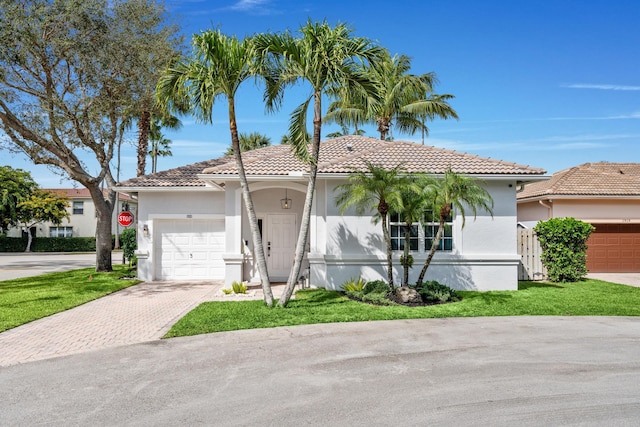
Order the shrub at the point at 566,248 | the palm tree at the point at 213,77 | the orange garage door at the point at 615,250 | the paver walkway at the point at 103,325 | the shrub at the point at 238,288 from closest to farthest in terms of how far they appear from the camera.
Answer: the paver walkway at the point at 103,325 → the palm tree at the point at 213,77 → the shrub at the point at 238,288 → the shrub at the point at 566,248 → the orange garage door at the point at 615,250

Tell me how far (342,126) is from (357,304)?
18.8m

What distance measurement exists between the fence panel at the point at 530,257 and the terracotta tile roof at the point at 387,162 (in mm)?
3818

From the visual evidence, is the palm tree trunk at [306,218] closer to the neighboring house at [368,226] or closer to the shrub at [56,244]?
the neighboring house at [368,226]

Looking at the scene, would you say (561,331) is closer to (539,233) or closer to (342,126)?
(539,233)

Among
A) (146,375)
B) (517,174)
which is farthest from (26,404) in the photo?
(517,174)

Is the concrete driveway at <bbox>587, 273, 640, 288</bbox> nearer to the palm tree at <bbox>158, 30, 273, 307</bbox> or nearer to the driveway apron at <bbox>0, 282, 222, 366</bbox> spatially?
the palm tree at <bbox>158, 30, 273, 307</bbox>

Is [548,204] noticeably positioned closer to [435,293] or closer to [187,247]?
[435,293]

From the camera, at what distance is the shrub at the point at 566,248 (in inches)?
598

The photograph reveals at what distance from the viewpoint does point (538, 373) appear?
5.99 meters

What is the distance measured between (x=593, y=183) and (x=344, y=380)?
19.6 meters

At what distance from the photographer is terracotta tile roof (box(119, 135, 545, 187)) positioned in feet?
42.7

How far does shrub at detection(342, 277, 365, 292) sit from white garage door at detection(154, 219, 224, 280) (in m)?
5.49

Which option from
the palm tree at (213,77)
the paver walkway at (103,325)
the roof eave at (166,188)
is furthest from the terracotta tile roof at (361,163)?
the paver walkway at (103,325)

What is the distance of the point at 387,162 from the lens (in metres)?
13.7
